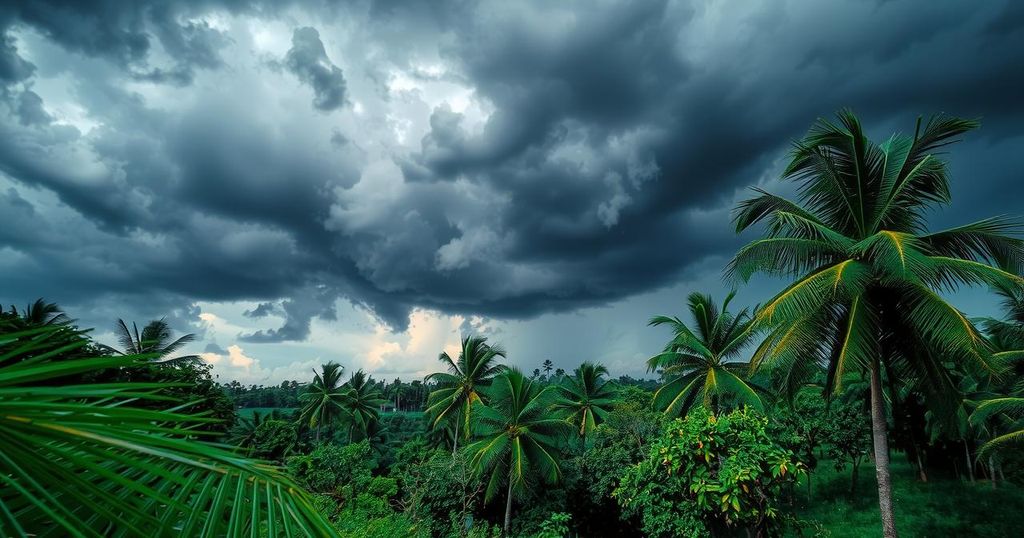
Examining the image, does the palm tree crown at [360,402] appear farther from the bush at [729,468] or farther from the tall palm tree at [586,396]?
the bush at [729,468]

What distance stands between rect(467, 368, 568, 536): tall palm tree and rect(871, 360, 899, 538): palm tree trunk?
11.4m

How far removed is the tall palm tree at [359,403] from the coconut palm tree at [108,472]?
39.8 m

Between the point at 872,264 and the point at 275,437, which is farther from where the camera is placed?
the point at 275,437

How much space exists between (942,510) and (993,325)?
8634 millimetres

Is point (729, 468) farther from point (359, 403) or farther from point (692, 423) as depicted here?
point (359, 403)

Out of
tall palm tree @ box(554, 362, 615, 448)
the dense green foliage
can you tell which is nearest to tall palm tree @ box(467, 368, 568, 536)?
the dense green foliage

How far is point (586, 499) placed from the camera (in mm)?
21422

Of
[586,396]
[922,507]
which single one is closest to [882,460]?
[922,507]

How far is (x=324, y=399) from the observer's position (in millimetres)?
37281

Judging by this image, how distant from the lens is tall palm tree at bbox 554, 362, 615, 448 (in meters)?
29.2

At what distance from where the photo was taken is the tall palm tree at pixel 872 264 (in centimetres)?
883

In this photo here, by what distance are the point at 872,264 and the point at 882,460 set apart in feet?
12.8

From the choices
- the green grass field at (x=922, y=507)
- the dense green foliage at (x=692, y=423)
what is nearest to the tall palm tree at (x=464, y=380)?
the dense green foliage at (x=692, y=423)

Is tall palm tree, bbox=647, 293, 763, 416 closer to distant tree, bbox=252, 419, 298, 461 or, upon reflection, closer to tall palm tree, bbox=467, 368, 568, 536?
tall palm tree, bbox=467, 368, 568, 536
